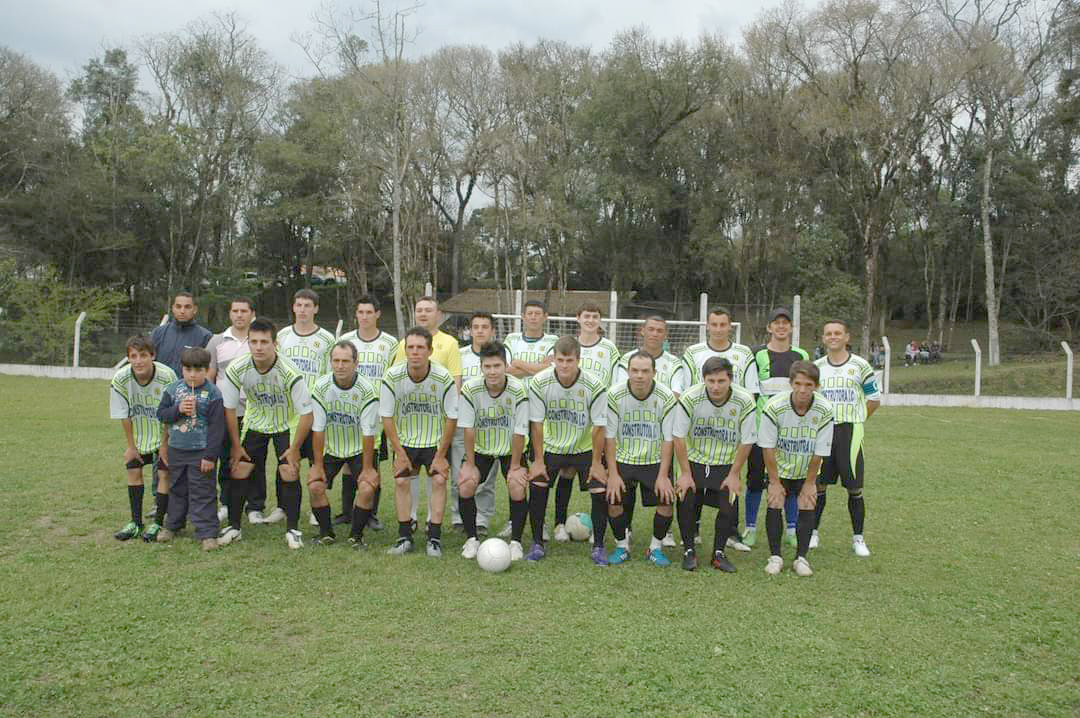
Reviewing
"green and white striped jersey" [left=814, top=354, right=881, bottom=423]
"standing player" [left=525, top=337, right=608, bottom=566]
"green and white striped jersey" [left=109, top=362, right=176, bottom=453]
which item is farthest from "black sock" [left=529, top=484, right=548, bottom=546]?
"green and white striped jersey" [left=109, top=362, right=176, bottom=453]

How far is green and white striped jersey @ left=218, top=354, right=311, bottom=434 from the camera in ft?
18.9

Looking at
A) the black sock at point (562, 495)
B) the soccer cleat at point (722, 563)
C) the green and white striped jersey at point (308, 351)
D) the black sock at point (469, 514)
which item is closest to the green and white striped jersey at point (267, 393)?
the green and white striped jersey at point (308, 351)

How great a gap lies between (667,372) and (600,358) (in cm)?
56

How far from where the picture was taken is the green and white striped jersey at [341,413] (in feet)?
18.5

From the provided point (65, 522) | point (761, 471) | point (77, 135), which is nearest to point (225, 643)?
point (65, 522)

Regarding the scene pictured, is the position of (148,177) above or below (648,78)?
below

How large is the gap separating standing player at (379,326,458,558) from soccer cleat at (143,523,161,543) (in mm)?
1747

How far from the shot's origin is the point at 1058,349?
27.7 m

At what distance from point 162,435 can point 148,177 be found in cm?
3043

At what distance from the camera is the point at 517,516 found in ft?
18.3

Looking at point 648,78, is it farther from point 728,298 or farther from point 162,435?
point 162,435

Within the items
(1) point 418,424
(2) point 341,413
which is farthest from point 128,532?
(1) point 418,424

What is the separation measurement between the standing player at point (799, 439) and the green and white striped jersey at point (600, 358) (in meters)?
1.40

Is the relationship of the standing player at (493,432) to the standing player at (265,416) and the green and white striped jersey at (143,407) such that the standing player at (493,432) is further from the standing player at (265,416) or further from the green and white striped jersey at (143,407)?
the green and white striped jersey at (143,407)
